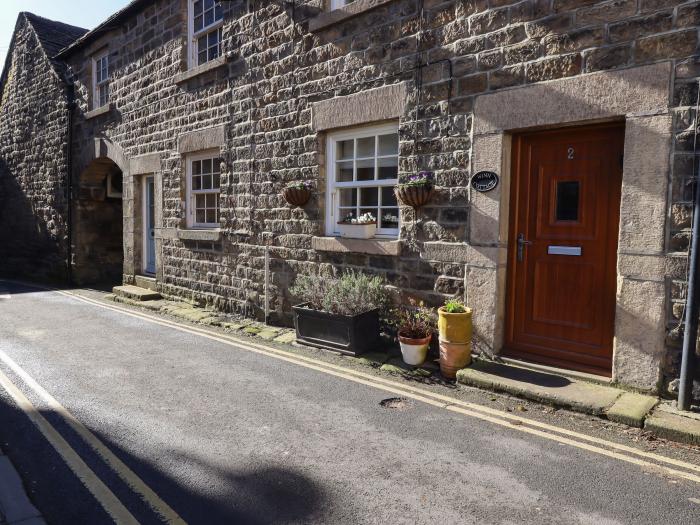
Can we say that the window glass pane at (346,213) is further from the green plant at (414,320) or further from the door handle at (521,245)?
the door handle at (521,245)

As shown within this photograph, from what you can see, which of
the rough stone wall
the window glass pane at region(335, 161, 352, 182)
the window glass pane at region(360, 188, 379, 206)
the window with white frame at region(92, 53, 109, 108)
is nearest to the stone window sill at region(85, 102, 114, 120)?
the window with white frame at region(92, 53, 109, 108)

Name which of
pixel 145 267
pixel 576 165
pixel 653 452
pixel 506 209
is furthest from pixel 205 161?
pixel 653 452

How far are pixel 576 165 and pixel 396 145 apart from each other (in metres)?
2.30

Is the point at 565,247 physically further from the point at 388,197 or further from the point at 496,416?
the point at 388,197

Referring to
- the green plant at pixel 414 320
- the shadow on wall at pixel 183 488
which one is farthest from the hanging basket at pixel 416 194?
the shadow on wall at pixel 183 488

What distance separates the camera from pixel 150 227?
40.0 ft

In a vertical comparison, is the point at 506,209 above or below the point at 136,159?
below

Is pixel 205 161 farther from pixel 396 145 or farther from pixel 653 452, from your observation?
pixel 653 452

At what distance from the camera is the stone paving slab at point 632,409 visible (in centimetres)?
422

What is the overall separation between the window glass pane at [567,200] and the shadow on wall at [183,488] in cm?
374

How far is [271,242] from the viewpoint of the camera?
8.37 m

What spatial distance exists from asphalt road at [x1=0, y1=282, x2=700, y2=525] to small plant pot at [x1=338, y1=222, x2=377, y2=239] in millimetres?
1990

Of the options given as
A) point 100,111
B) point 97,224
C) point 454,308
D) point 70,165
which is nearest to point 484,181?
point 454,308

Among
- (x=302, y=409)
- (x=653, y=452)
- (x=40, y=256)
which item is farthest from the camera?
(x=40, y=256)
